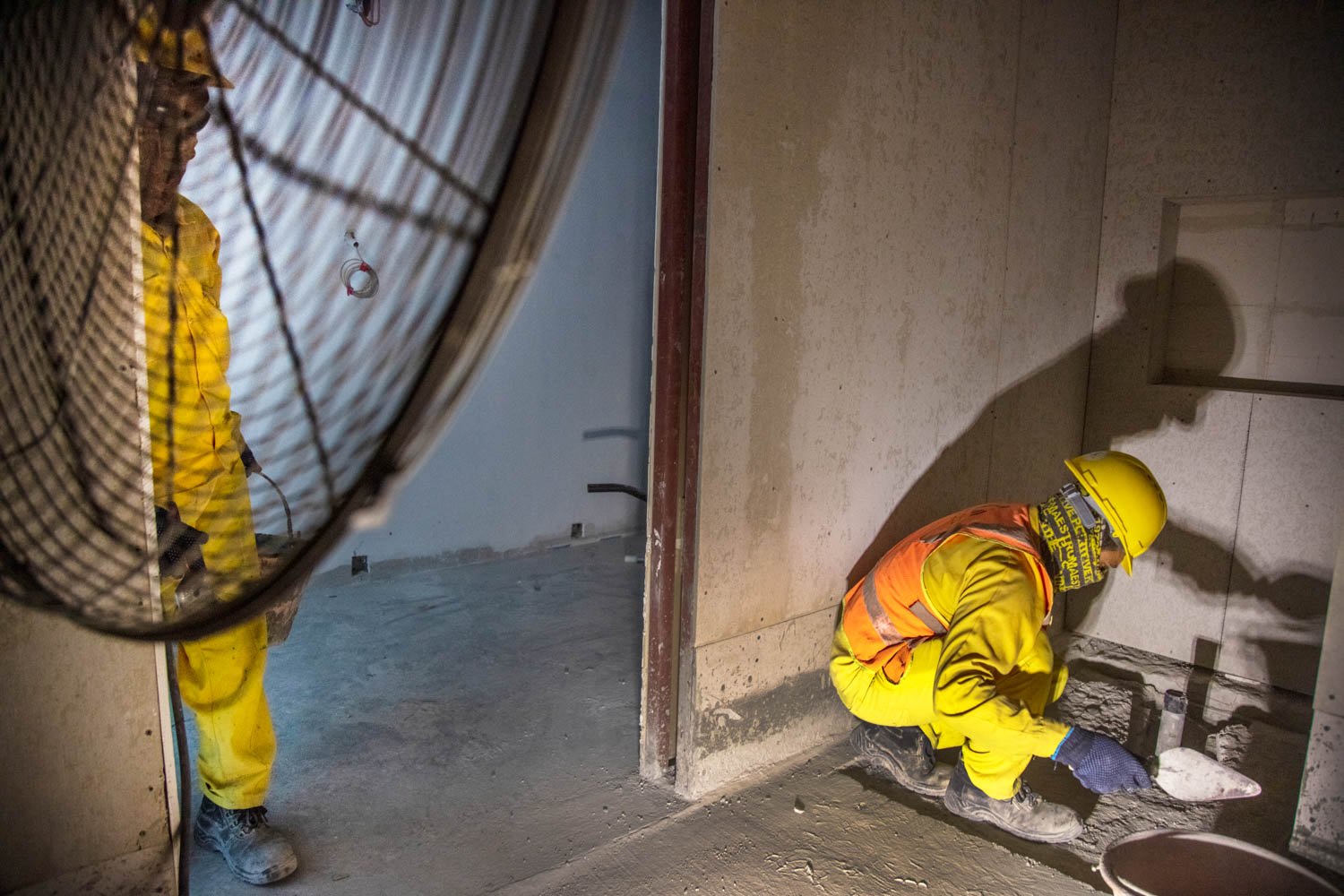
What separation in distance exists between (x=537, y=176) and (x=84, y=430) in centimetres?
69

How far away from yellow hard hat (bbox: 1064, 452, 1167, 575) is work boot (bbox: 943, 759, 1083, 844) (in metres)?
0.65

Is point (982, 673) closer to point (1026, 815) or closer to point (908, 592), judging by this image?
point (908, 592)

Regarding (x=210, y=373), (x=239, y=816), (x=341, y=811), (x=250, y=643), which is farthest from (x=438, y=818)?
(x=210, y=373)

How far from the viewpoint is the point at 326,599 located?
12.3 ft

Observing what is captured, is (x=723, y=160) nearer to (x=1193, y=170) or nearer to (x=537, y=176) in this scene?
(x=537, y=176)

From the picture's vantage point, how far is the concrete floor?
6.77 feet

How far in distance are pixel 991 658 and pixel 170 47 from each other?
1.94 metres

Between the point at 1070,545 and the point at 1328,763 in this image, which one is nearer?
the point at 1328,763

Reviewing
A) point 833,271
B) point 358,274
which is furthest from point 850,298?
point 358,274

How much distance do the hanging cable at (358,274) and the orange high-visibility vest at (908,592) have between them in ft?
5.92

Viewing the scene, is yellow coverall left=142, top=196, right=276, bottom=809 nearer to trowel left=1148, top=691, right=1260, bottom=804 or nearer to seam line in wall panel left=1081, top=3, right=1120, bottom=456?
trowel left=1148, top=691, right=1260, bottom=804

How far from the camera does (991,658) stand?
80.8 inches

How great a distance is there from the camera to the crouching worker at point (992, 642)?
2.06m

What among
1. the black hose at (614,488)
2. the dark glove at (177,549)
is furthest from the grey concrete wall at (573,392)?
the dark glove at (177,549)
